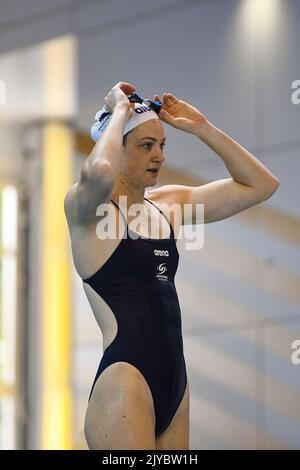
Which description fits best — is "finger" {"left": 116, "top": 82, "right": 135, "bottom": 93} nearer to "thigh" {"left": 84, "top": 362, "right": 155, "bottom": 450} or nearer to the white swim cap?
the white swim cap

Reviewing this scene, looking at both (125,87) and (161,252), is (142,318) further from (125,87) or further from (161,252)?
(125,87)

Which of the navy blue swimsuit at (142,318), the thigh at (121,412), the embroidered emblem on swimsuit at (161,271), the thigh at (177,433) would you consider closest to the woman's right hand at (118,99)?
the navy blue swimsuit at (142,318)

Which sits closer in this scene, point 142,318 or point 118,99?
point 142,318

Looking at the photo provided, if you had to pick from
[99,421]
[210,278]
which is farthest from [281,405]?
[99,421]

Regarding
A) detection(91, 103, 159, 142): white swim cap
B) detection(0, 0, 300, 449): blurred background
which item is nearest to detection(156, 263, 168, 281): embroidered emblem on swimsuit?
detection(91, 103, 159, 142): white swim cap

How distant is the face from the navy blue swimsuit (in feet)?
0.72

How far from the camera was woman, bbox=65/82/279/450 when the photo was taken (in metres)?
3.98

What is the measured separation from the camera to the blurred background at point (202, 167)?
7.49 metres

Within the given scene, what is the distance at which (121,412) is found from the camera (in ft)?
13.0

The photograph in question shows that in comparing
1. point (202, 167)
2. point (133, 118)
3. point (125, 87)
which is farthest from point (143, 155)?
point (202, 167)

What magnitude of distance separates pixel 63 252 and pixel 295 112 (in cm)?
302

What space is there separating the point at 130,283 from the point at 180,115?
0.80 m

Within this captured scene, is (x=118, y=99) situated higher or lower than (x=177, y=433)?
higher

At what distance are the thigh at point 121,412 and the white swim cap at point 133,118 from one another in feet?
3.02
